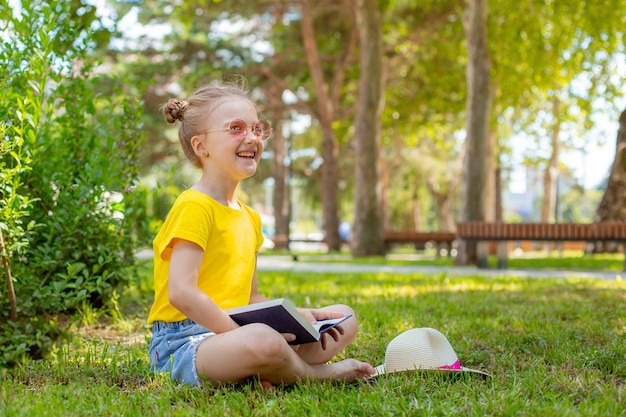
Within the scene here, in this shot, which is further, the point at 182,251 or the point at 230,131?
the point at 230,131

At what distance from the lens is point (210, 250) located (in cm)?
312

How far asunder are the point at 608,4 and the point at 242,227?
1687 cm

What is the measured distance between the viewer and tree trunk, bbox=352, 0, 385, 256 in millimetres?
16609

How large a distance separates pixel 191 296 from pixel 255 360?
35 centimetres

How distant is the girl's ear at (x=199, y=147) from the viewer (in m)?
3.28

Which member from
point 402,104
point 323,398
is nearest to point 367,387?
point 323,398

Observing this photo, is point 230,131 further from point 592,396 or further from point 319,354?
point 592,396

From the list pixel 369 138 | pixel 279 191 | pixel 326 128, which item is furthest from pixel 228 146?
pixel 279 191

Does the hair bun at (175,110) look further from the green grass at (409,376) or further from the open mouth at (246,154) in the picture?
the green grass at (409,376)

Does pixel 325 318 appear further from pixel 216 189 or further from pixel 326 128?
pixel 326 128

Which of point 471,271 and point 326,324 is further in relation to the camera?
point 471,271

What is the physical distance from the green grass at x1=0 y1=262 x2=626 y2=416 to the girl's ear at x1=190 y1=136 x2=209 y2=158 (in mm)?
990

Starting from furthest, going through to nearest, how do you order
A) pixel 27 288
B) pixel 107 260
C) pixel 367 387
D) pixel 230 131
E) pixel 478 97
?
pixel 478 97
pixel 107 260
pixel 27 288
pixel 230 131
pixel 367 387

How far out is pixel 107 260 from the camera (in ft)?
15.8
